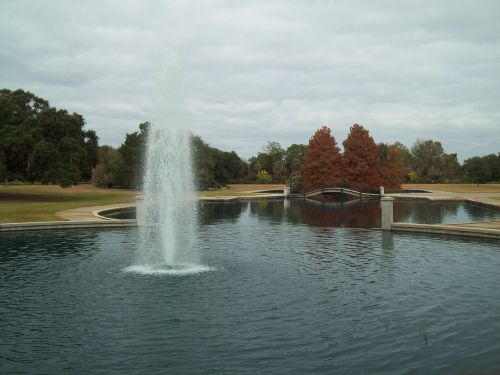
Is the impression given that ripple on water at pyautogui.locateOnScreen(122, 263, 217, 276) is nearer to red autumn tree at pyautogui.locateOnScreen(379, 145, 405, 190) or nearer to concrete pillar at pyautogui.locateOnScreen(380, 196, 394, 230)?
concrete pillar at pyautogui.locateOnScreen(380, 196, 394, 230)

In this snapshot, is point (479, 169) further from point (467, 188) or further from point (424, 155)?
point (424, 155)

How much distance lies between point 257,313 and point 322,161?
195 ft

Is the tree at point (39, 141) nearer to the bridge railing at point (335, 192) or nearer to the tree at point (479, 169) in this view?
the bridge railing at point (335, 192)

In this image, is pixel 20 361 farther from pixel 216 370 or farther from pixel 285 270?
pixel 285 270

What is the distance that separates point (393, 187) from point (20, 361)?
227 feet

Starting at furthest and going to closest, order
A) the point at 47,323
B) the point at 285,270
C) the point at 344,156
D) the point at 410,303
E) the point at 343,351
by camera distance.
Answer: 1. the point at 344,156
2. the point at 285,270
3. the point at 410,303
4. the point at 47,323
5. the point at 343,351

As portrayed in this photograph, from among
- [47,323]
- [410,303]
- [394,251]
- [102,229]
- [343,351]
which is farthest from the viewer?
[102,229]

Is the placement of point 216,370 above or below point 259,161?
below

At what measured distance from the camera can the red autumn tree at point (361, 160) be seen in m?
69.1

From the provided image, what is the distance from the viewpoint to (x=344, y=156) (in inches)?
2813

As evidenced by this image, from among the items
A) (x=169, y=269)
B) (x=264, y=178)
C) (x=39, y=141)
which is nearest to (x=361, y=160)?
(x=39, y=141)

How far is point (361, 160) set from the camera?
6969cm

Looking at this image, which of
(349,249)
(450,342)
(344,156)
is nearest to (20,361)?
(450,342)

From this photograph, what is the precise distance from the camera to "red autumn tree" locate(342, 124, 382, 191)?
227 ft
